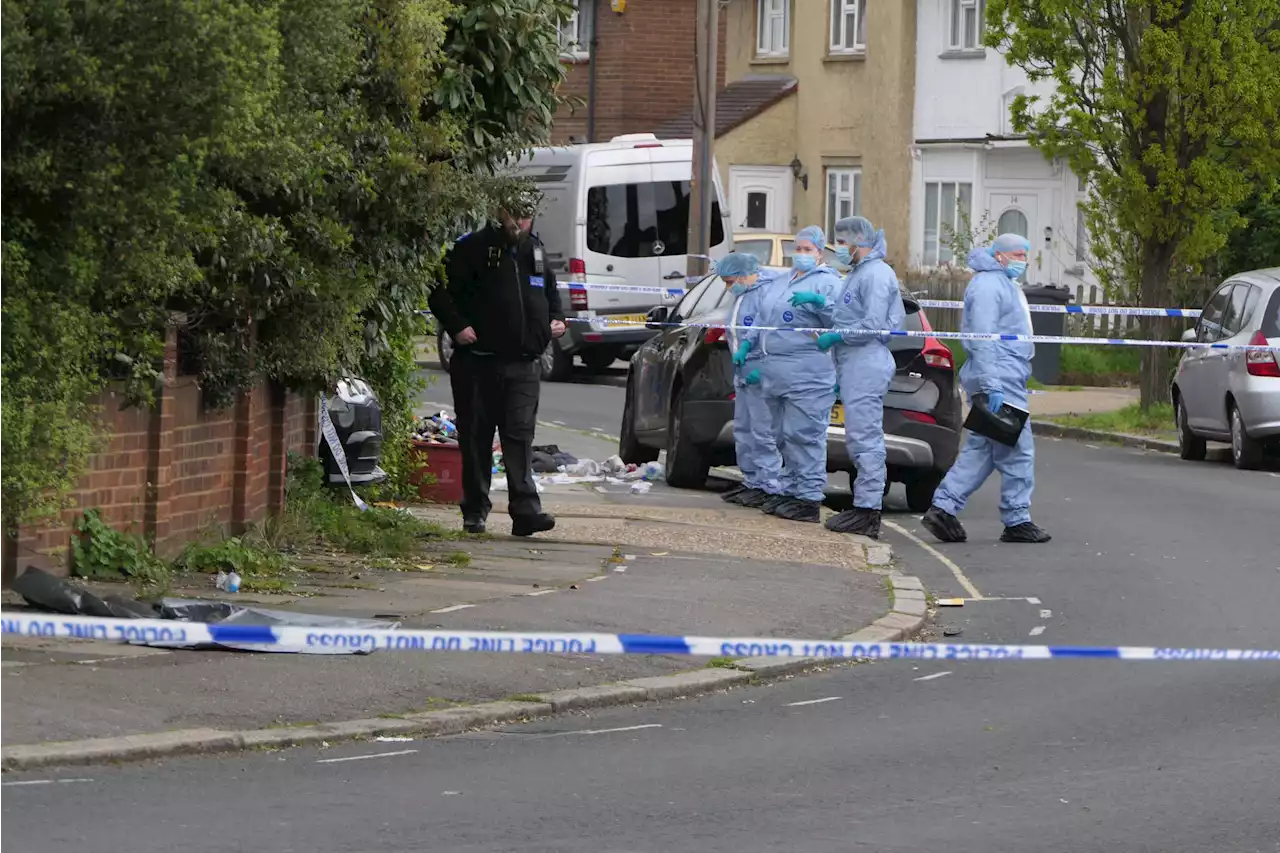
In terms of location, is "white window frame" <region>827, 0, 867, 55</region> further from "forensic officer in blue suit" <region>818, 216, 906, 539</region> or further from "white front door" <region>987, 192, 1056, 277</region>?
"forensic officer in blue suit" <region>818, 216, 906, 539</region>

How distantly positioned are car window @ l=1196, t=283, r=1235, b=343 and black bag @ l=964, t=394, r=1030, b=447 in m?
6.73

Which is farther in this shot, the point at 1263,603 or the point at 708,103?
the point at 708,103

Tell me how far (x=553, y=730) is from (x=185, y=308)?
3.69 metres

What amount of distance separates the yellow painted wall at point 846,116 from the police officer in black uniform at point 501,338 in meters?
26.9

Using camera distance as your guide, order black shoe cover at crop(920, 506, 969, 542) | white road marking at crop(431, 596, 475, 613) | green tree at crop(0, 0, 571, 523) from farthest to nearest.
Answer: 1. black shoe cover at crop(920, 506, 969, 542)
2. white road marking at crop(431, 596, 475, 613)
3. green tree at crop(0, 0, 571, 523)

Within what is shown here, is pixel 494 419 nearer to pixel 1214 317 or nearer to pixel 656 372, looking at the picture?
pixel 656 372

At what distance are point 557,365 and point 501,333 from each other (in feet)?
54.0

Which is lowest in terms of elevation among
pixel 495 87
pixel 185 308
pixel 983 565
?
pixel 983 565

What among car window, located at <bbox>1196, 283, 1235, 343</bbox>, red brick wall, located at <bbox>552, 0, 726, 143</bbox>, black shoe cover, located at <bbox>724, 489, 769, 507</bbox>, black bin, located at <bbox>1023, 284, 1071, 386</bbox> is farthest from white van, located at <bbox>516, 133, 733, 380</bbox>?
black shoe cover, located at <bbox>724, 489, 769, 507</bbox>

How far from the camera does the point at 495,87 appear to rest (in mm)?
12617

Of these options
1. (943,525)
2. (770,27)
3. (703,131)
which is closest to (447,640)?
(943,525)

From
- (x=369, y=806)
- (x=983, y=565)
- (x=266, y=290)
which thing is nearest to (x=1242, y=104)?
(x=983, y=565)

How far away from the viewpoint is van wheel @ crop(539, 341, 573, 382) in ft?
96.4

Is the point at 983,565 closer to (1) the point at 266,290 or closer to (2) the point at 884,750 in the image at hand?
(1) the point at 266,290
